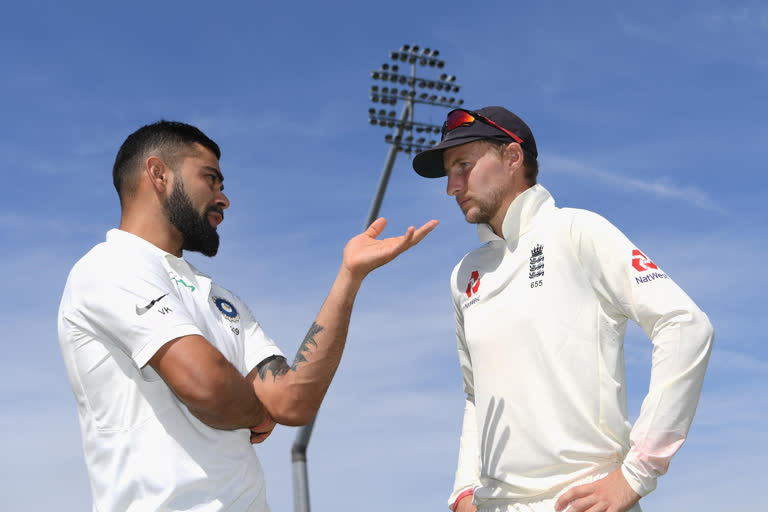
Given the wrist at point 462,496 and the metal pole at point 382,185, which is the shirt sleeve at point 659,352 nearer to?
the wrist at point 462,496

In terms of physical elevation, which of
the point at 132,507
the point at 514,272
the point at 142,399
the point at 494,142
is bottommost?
the point at 132,507

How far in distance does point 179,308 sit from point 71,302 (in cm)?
53

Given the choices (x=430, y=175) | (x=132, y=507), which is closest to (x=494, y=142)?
(x=430, y=175)

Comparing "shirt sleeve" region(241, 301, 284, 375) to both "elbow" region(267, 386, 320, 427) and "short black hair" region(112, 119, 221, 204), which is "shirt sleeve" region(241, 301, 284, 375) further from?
"short black hair" region(112, 119, 221, 204)

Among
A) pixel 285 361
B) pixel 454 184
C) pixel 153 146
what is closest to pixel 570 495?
pixel 285 361

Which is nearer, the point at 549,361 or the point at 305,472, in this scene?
the point at 549,361

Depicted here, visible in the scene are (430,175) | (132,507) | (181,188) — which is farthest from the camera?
(430,175)

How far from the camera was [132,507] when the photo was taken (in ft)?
11.1

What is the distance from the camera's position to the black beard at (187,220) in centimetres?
423

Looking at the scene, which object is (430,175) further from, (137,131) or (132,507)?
(132,507)

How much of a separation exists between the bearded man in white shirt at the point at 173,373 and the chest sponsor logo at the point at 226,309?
1cm

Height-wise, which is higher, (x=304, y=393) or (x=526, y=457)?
(x=304, y=393)

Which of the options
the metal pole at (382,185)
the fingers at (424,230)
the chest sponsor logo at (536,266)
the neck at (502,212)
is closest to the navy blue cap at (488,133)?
the neck at (502,212)

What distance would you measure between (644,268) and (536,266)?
596mm
